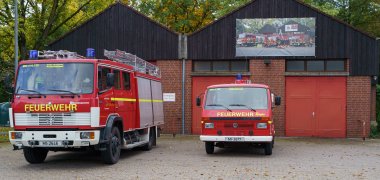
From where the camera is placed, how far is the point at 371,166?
1296 centimetres

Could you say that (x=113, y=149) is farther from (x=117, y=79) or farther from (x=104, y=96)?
(x=117, y=79)

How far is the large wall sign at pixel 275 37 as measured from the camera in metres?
22.2

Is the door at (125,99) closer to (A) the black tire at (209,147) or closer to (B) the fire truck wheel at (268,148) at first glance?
(A) the black tire at (209,147)

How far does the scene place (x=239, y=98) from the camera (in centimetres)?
1509

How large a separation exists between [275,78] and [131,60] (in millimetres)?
9042

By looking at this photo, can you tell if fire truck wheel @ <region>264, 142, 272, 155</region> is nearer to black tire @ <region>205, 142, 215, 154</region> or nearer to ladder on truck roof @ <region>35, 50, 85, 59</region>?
black tire @ <region>205, 142, 215, 154</region>

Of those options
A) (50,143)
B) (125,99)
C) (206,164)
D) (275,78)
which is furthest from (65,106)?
(275,78)

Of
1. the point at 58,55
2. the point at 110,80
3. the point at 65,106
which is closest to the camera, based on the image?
the point at 65,106

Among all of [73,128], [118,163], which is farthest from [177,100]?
[73,128]

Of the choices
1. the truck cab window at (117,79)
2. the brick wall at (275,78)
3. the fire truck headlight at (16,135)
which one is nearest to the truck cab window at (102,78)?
the truck cab window at (117,79)

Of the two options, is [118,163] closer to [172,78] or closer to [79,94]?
[79,94]

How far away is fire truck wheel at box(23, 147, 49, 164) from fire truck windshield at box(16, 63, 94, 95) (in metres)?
1.67

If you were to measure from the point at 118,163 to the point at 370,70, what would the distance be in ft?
43.5

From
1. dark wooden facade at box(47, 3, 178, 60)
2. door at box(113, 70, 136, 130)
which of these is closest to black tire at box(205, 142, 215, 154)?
door at box(113, 70, 136, 130)
